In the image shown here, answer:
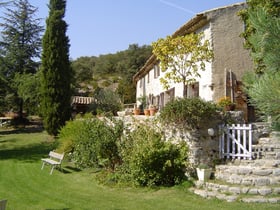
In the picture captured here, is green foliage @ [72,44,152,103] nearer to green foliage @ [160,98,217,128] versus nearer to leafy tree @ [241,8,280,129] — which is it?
green foliage @ [160,98,217,128]

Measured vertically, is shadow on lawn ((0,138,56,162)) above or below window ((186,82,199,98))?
below

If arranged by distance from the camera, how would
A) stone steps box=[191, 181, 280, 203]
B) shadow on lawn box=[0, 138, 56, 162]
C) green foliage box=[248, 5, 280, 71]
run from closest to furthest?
green foliage box=[248, 5, 280, 71] < stone steps box=[191, 181, 280, 203] < shadow on lawn box=[0, 138, 56, 162]

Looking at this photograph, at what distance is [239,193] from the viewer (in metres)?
9.12

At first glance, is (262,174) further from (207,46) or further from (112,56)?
(112,56)

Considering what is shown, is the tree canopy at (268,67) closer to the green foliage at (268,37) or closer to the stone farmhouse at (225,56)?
the green foliage at (268,37)

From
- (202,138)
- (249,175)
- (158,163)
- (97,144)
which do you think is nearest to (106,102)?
(97,144)

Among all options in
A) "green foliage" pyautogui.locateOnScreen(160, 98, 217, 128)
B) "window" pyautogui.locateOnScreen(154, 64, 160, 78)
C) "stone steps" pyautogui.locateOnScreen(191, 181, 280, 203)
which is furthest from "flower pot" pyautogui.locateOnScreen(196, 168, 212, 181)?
"window" pyautogui.locateOnScreen(154, 64, 160, 78)

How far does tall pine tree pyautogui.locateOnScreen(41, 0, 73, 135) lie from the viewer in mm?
23188

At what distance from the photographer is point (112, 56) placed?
62.3 m

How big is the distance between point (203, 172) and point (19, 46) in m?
27.0

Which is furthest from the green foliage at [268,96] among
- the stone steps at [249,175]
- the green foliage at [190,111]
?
the green foliage at [190,111]

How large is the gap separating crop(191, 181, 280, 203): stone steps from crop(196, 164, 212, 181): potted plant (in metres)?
0.40

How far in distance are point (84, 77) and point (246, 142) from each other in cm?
4145

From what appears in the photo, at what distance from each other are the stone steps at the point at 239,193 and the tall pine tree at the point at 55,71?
1553cm
